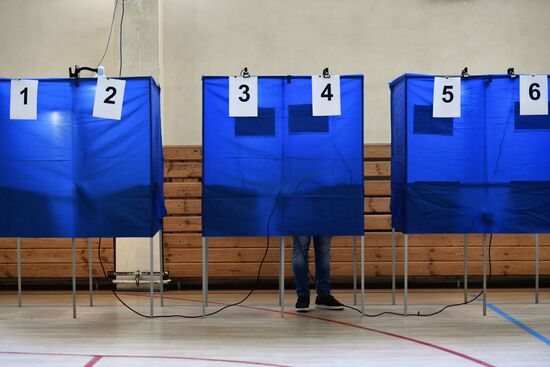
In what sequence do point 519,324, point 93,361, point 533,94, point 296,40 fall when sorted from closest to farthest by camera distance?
point 93,361 → point 519,324 → point 533,94 → point 296,40

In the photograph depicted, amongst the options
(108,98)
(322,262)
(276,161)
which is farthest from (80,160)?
(322,262)

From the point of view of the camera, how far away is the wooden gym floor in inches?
144

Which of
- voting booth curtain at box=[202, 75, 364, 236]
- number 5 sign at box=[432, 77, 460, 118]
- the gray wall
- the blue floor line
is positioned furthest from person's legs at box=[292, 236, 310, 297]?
the gray wall

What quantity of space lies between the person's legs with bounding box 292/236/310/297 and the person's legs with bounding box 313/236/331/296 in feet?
0.26

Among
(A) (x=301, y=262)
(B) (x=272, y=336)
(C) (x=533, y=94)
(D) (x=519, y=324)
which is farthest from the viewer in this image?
(A) (x=301, y=262)

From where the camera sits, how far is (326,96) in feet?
15.2

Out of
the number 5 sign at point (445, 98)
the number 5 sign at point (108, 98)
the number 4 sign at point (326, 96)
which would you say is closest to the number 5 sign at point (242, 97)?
the number 4 sign at point (326, 96)

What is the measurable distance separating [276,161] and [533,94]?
1826 millimetres

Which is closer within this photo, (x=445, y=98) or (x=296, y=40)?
(x=445, y=98)

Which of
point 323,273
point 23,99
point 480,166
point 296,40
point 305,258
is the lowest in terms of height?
point 323,273

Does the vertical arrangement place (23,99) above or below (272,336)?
above

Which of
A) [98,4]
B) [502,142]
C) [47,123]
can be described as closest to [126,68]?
[98,4]

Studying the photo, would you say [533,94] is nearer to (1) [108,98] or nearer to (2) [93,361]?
(1) [108,98]

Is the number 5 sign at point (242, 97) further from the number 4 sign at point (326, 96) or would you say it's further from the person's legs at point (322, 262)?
the person's legs at point (322, 262)
